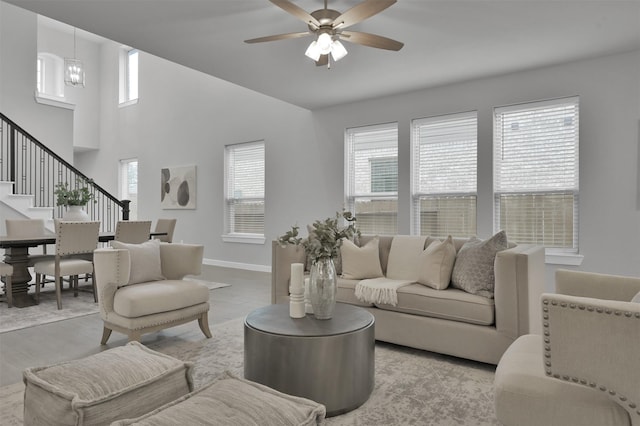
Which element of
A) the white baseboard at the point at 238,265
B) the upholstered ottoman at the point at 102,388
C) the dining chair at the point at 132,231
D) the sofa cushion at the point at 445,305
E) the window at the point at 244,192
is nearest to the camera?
the upholstered ottoman at the point at 102,388

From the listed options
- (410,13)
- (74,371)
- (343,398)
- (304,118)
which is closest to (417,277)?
(343,398)

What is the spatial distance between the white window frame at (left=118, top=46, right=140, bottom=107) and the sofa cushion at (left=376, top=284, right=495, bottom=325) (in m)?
8.85

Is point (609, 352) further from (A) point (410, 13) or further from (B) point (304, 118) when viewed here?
(B) point (304, 118)

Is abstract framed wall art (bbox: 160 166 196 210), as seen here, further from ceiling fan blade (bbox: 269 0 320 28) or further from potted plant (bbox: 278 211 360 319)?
potted plant (bbox: 278 211 360 319)

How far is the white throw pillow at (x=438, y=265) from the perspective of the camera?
10.5 ft

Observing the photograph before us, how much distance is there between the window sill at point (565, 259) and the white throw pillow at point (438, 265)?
205 cm

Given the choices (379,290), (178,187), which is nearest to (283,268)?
(379,290)

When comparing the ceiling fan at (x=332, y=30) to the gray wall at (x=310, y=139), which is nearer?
the ceiling fan at (x=332, y=30)

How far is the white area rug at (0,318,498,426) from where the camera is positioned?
2133 mm

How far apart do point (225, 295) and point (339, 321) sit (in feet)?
10.1

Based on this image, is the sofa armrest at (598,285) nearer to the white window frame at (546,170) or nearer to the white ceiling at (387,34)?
the white ceiling at (387,34)

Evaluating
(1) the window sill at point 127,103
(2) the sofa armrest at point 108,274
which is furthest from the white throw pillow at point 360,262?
(1) the window sill at point 127,103

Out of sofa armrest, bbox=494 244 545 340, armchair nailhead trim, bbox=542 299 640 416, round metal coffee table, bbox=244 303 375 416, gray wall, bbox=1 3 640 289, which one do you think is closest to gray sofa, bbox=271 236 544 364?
sofa armrest, bbox=494 244 545 340

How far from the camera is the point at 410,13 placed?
3.42 m
